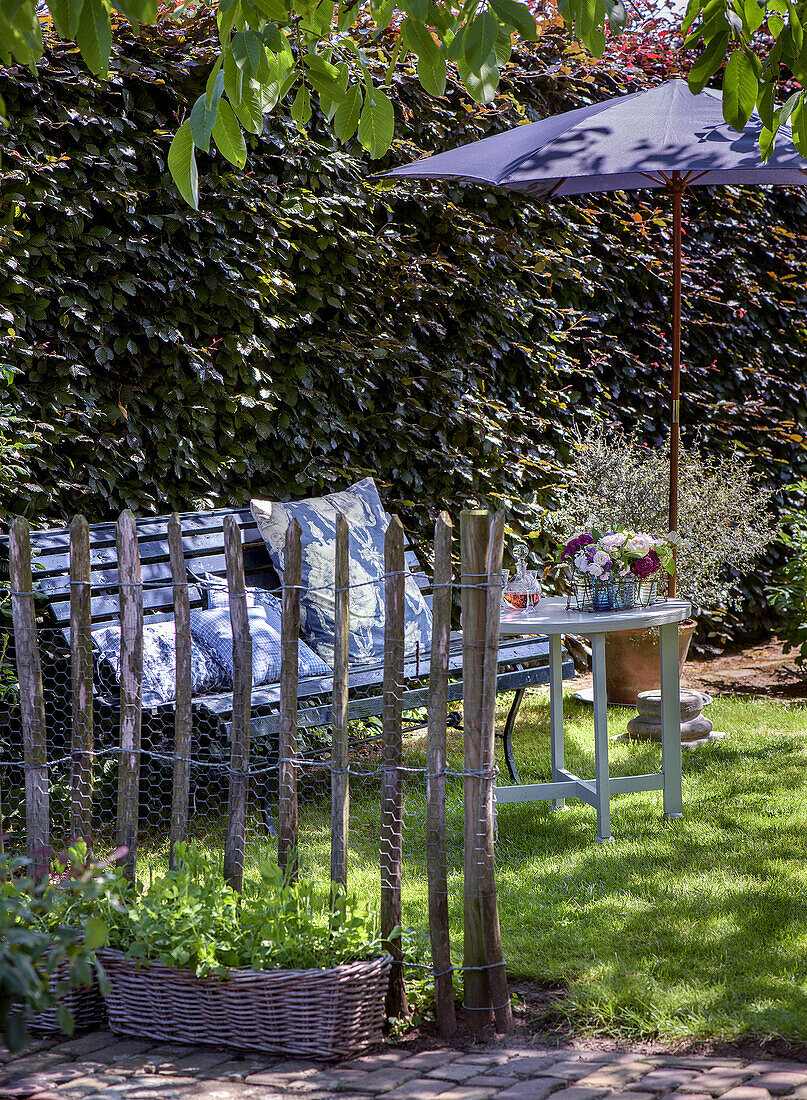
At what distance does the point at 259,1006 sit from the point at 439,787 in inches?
24.8

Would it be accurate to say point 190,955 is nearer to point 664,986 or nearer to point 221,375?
point 664,986

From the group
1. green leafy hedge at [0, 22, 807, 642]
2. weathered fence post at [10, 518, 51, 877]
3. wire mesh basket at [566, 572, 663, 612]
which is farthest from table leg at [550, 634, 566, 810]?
weathered fence post at [10, 518, 51, 877]

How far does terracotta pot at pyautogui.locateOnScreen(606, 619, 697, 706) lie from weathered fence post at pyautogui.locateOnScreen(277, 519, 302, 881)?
9.84ft

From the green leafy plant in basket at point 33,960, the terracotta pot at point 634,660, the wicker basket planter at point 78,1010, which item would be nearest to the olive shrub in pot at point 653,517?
the terracotta pot at point 634,660

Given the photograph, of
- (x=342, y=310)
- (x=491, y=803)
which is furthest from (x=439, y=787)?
(x=342, y=310)

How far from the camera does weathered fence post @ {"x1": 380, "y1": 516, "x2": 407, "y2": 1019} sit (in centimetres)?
249

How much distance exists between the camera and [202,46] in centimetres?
453

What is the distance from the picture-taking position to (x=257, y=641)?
13.2 feet

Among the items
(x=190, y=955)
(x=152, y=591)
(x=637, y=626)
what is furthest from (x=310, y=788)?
(x=190, y=955)

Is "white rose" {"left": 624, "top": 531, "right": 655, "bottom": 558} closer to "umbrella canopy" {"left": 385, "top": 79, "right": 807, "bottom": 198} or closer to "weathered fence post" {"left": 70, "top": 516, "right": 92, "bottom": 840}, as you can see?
"umbrella canopy" {"left": 385, "top": 79, "right": 807, "bottom": 198}

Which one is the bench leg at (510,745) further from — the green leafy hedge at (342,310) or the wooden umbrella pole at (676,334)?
the green leafy hedge at (342,310)

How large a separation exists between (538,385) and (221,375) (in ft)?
7.19

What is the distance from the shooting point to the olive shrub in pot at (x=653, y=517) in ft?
17.7

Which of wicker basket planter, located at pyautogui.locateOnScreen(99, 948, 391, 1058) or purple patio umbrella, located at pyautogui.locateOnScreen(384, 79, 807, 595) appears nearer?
wicker basket planter, located at pyautogui.locateOnScreen(99, 948, 391, 1058)
